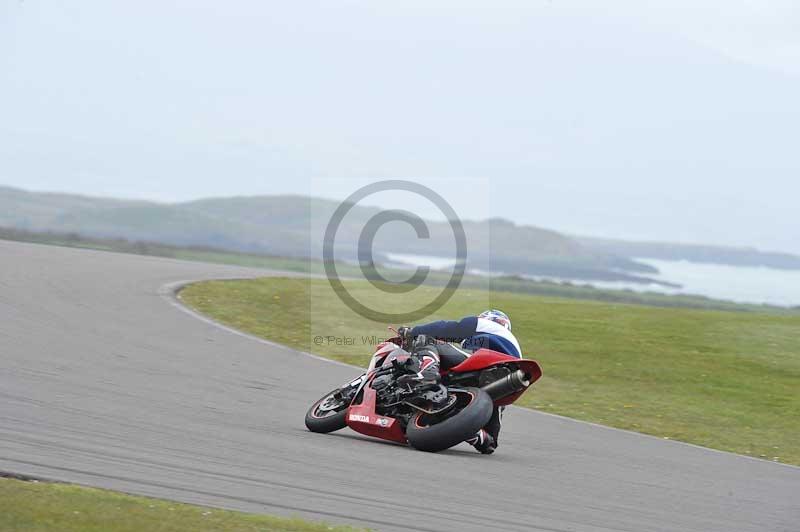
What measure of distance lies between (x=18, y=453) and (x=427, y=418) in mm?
3785

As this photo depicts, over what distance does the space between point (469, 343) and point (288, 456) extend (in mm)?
2377

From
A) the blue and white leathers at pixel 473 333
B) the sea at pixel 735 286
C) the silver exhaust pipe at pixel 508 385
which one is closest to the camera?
the silver exhaust pipe at pixel 508 385

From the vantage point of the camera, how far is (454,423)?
30.8ft

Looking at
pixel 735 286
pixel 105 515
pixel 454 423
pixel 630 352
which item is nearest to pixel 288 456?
pixel 454 423

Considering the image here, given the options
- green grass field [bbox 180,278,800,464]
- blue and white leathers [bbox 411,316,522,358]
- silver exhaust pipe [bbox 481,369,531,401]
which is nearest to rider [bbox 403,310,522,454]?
blue and white leathers [bbox 411,316,522,358]

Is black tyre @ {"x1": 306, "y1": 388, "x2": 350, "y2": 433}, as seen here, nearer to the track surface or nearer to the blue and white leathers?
the track surface

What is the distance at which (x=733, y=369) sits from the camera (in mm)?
19781

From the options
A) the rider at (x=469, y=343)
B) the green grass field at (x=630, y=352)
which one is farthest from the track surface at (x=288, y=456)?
the green grass field at (x=630, y=352)

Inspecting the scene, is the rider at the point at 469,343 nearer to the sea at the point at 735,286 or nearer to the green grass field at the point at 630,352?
the green grass field at the point at 630,352

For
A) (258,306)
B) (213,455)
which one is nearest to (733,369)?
(258,306)

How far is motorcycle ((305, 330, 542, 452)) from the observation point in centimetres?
969

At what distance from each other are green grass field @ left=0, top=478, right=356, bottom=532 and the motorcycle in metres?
3.32

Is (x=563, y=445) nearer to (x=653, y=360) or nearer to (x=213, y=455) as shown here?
(x=213, y=455)

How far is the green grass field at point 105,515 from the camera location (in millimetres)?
5781
